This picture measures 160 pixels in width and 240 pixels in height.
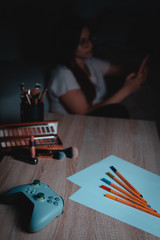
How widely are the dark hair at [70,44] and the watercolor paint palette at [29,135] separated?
797 mm

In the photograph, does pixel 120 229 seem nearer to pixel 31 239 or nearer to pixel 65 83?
pixel 31 239

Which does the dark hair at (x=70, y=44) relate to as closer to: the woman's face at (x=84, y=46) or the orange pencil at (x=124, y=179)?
the woman's face at (x=84, y=46)

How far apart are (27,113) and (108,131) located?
346 mm

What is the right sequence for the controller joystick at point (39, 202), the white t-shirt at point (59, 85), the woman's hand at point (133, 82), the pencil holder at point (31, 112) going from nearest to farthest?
1. the controller joystick at point (39, 202)
2. the pencil holder at point (31, 112)
3. the white t-shirt at point (59, 85)
4. the woman's hand at point (133, 82)

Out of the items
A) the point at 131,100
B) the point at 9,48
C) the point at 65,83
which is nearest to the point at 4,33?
the point at 9,48

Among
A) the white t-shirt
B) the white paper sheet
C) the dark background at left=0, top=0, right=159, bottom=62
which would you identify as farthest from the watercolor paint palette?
the dark background at left=0, top=0, right=159, bottom=62

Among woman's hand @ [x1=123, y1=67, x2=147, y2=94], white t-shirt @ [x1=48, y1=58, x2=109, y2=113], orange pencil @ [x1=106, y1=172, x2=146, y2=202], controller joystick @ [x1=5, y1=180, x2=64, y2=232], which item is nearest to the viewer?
controller joystick @ [x1=5, y1=180, x2=64, y2=232]

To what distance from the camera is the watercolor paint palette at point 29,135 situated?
0.80 metres

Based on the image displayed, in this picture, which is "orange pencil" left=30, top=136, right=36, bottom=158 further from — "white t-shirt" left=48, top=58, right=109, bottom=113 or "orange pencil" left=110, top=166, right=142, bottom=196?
"white t-shirt" left=48, top=58, right=109, bottom=113

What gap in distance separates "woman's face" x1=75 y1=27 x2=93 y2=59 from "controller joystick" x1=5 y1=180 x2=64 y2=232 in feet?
3.86

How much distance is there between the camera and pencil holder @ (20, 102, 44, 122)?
0.87 m

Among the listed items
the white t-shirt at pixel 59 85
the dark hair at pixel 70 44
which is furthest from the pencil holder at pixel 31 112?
the dark hair at pixel 70 44

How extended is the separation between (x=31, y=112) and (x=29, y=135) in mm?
93

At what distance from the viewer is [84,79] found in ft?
5.38
